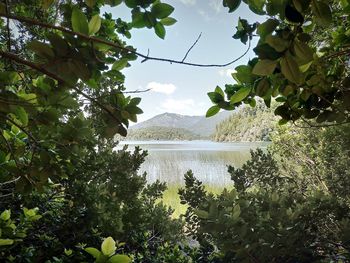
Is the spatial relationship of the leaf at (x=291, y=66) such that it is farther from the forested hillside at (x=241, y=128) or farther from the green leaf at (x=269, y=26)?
the forested hillside at (x=241, y=128)

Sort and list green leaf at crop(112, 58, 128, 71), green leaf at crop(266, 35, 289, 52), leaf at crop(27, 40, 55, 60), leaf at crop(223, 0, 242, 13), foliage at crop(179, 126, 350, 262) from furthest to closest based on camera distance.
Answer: foliage at crop(179, 126, 350, 262) < green leaf at crop(112, 58, 128, 71) < leaf at crop(223, 0, 242, 13) < leaf at crop(27, 40, 55, 60) < green leaf at crop(266, 35, 289, 52)

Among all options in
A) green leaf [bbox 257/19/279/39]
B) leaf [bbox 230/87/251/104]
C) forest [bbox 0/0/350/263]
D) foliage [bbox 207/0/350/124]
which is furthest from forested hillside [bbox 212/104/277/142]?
green leaf [bbox 257/19/279/39]

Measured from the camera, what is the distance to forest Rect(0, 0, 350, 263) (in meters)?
0.78

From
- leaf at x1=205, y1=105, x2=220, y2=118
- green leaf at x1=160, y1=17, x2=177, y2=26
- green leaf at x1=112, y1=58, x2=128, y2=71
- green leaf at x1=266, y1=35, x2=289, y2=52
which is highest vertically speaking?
green leaf at x1=160, y1=17, x2=177, y2=26

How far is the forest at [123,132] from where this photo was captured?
78cm

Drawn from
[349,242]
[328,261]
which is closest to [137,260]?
[328,261]

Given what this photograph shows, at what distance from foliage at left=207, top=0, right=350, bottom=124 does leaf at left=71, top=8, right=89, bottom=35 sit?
448 mm

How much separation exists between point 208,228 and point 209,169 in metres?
21.1

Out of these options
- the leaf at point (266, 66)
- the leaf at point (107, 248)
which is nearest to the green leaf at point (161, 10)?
the leaf at point (266, 66)

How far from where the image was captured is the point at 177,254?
294 cm

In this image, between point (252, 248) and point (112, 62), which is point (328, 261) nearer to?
point (252, 248)

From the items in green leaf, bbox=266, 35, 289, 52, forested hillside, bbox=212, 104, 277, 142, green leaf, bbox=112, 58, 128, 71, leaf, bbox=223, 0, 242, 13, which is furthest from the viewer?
forested hillside, bbox=212, 104, 277, 142

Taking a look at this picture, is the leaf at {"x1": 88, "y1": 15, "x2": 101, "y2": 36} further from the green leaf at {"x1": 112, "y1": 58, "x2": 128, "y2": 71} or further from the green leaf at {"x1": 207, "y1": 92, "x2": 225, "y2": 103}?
the green leaf at {"x1": 207, "y1": 92, "x2": 225, "y2": 103}

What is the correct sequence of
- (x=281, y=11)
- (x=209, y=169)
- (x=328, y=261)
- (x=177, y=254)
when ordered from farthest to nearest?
(x=209, y=169)
(x=177, y=254)
(x=328, y=261)
(x=281, y=11)
